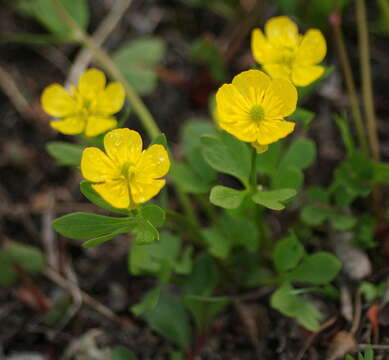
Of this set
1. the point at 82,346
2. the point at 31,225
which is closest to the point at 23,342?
the point at 82,346

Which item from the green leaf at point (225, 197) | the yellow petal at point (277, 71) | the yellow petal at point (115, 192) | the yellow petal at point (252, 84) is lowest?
the yellow petal at point (115, 192)

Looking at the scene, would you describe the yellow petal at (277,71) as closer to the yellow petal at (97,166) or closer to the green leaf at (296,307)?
the yellow petal at (97,166)

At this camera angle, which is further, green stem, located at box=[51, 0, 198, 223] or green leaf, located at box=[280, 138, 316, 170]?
green stem, located at box=[51, 0, 198, 223]

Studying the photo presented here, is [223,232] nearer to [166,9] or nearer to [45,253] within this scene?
[45,253]

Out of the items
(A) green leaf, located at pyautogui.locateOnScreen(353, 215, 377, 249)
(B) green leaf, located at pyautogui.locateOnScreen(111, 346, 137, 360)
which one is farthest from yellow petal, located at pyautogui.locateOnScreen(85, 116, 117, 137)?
(A) green leaf, located at pyautogui.locateOnScreen(353, 215, 377, 249)

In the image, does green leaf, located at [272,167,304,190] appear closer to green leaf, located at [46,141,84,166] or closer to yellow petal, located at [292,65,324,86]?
yellow petal, located at [292,65,324,86]

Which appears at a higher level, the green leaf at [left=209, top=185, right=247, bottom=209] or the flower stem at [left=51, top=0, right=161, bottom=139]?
the green leaf at [left=209, top=185, right=247, bottom=209]

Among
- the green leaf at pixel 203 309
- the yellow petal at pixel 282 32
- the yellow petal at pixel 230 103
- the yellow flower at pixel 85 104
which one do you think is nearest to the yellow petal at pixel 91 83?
the yellow flower at pixel 85 104

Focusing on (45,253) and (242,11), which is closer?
(45,253)
